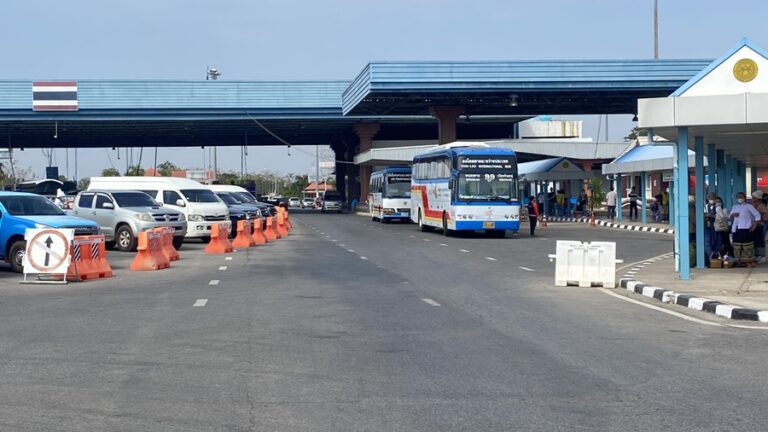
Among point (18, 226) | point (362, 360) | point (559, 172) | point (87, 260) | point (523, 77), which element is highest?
point (523, 77)

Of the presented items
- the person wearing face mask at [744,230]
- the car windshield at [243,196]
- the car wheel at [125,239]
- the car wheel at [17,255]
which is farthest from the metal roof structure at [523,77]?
the car wheel at [17,255]

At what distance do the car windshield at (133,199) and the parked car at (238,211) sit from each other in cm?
→ 533

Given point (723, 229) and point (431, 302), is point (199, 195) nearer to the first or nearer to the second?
point (723, 229)

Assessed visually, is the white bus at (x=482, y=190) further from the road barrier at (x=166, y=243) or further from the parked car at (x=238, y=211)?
the road barrier at (x=166, y=243)

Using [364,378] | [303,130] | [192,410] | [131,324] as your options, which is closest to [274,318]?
[131,324]

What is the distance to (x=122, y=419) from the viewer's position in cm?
710

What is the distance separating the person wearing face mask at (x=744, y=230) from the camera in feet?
67.2

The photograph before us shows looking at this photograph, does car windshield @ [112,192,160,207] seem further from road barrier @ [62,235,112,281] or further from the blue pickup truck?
road barrier @ [62,235,112,281]

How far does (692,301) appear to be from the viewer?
15008mm

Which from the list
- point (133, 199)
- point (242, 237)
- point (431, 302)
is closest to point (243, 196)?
point (242, 237)

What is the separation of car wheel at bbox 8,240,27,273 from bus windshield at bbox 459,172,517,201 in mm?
18203

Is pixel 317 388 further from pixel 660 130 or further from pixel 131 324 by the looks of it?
pixel 660 130

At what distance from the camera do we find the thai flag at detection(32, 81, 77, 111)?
60.2 metres

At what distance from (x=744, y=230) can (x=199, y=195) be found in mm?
18565
